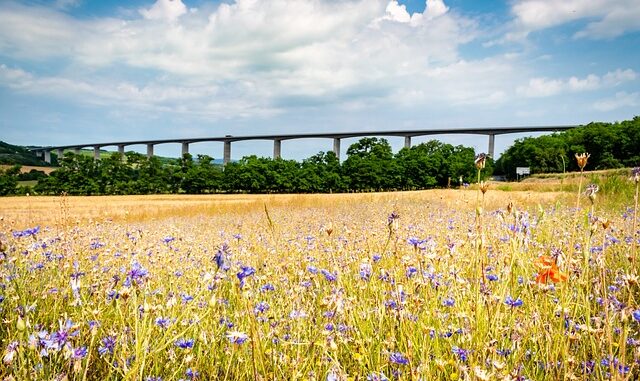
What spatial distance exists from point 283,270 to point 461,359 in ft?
6.17

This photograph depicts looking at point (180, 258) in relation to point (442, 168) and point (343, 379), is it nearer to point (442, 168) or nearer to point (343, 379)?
point (343, 379)

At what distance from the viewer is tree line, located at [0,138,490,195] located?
5459cm

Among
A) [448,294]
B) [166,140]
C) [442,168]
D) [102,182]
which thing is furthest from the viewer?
[166,140]

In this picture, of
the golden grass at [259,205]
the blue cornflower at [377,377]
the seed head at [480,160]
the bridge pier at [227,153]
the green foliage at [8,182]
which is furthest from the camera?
the bridge pier at [227,153]

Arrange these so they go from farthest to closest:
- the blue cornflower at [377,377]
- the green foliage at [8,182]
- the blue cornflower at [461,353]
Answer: the green foliage at [8,182]
the blue cornflower at [461,353]
the blue cornflower at [377,377]

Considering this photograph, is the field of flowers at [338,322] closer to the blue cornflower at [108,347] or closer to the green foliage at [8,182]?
the blue cornflower at [108,347]

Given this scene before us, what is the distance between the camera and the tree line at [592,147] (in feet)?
203

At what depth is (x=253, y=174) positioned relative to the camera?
2312 inches

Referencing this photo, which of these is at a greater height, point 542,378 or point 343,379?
point 343,379

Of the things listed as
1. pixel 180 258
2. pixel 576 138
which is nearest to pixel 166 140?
pixel 576 138

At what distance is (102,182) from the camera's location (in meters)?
54.8

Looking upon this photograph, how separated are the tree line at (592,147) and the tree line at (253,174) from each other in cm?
1242

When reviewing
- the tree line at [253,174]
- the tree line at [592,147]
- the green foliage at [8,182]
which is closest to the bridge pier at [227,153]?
the tree line at [253,174]

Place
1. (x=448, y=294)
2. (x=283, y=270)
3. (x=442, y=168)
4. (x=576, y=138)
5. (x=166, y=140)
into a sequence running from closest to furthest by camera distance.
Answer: (x=448, y=294) → (x=283, y=270) → (x=442, y=168) → (x=576, y=138) → (x=166, y=140)
